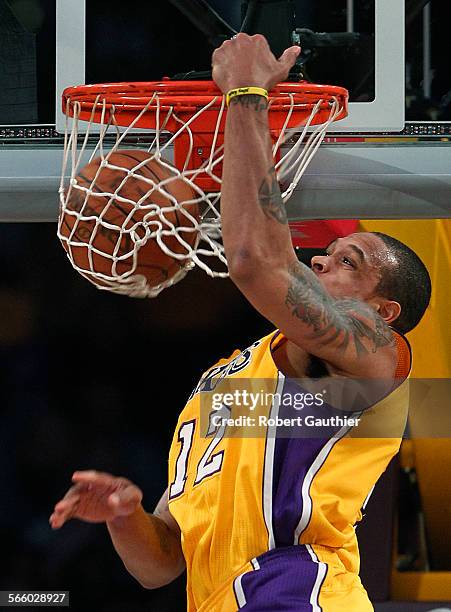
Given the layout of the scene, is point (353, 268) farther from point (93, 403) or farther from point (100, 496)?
point (93, 403)

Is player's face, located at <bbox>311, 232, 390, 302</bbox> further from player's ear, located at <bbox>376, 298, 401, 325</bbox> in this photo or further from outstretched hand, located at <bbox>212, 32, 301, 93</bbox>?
outstretched hand, located at <bbox>212, 32, 301, 93</bbox>

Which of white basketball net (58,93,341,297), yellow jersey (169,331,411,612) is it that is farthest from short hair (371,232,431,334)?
white basketball net (58,93,341,297)

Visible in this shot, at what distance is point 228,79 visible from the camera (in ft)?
4.62

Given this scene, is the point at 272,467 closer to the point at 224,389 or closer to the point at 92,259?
the point at 224,389

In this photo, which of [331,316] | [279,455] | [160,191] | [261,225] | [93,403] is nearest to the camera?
[261,225]

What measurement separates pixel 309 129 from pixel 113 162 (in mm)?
347

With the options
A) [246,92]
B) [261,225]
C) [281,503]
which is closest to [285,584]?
[281,503]

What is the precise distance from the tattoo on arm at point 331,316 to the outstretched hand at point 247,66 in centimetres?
26

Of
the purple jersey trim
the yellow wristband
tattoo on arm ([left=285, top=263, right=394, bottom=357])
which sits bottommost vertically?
the purple jersey trim

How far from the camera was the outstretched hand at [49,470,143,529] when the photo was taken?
1.57 m

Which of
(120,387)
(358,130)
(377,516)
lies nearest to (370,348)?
(358,130)

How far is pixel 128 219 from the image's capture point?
1.54 m

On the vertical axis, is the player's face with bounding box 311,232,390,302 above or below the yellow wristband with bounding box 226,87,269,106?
below

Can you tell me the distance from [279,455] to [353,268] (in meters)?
0.34
